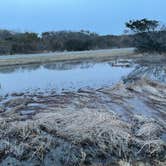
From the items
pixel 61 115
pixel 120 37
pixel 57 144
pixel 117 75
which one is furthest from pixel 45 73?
pixel 120 37

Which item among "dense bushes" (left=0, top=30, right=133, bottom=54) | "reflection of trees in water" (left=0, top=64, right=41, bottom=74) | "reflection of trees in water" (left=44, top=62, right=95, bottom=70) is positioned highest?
"dense bushes" (left=0, top=30, right=133, bottom=54)

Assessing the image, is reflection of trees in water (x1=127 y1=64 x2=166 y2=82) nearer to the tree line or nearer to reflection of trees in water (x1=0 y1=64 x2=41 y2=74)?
reflection of trees in water (x1=0 y1=64 x2=41 y2=74)

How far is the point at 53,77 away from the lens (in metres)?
32.8

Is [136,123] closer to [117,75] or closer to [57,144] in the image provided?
[57,144]

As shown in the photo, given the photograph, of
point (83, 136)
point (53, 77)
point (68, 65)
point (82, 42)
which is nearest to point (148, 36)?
point (82, 42)

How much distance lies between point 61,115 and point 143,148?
157 inches

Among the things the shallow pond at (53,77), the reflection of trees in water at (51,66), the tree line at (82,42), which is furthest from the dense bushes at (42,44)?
the shallow pond at (53,77)

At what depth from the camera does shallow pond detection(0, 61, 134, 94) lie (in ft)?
88.8

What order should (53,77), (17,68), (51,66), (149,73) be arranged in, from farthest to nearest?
1. (51,66)
2. (17,68)
3. (149,73)
4. (53,77)

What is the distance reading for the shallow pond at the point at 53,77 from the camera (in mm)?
27078

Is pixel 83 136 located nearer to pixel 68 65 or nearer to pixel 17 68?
pixel 17 68

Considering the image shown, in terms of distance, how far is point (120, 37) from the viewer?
85688 millimetres

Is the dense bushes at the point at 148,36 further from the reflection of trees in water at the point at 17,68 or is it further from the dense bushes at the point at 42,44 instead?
the reflection of trees in water at the point at 17,68

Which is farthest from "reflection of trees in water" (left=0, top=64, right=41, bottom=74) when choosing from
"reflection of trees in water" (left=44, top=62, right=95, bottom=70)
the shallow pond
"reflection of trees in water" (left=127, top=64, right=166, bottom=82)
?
"reflection of trees in water" (left=127, top=64, right=166, bottom=82)
